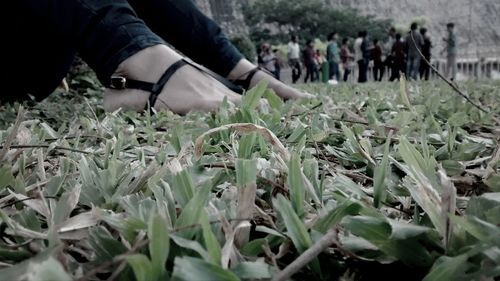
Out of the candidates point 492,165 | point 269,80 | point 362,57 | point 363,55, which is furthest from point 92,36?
point 362,57

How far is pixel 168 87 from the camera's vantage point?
3.54ft

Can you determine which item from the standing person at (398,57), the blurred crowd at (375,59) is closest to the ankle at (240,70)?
the blurred crowd at (375,59)

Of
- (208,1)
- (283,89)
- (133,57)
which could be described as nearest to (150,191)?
(133,57)

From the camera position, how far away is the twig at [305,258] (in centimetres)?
22

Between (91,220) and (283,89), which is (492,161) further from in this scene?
(283,89)

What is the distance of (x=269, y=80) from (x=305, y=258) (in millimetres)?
1230

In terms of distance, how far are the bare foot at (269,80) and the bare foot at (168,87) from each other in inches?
11.0

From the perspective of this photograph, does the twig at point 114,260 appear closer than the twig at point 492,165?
Yes

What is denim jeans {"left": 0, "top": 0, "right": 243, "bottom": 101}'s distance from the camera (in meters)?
1.05

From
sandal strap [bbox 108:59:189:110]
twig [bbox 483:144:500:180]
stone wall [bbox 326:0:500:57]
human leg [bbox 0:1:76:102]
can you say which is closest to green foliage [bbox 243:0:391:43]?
stone wall [bbox 326:0:500:57]

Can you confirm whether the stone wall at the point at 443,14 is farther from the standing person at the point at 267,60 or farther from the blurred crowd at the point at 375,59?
the standing person at the point at 267,60

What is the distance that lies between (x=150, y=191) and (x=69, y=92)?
5.83 ft

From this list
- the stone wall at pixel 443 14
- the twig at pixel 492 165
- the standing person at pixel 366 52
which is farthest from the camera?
the stone wall at pixel 443 14

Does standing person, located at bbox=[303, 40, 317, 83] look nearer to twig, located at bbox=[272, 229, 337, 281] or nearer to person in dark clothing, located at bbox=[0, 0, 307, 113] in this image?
person in dark clothing, located at bbox=[0, 0, 307, 113]
